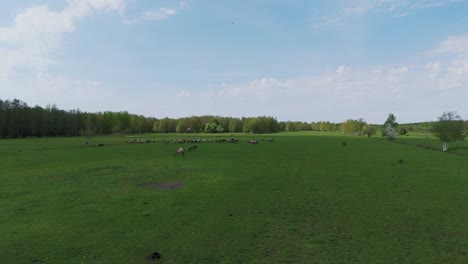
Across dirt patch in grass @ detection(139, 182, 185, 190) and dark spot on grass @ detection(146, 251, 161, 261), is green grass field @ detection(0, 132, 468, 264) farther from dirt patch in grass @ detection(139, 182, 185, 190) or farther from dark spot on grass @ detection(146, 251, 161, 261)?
dirt patch in grass @ detection(139, 182, 185, 190)

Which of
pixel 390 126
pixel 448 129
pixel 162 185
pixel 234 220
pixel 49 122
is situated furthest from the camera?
pixel 49 122

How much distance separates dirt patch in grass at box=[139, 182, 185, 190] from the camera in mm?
18531

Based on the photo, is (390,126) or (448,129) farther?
(390,126)

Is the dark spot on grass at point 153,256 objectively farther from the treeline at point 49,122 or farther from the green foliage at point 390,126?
the green foliage at point 390,126

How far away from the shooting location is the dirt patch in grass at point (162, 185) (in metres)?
18.5

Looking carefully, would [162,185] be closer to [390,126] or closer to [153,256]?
[153,256]

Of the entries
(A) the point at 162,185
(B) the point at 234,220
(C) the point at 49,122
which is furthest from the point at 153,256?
(C) the point at 49,122

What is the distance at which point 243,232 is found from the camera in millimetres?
10852

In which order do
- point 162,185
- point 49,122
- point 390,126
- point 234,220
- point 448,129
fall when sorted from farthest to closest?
point 49,122 < point 390,126 < point 448,129 < point 162,185 < point 234,220

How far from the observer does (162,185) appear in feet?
64.0

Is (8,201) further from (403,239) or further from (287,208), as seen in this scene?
(403,239)

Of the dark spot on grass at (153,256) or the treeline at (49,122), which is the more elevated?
the treeline at (49,122)

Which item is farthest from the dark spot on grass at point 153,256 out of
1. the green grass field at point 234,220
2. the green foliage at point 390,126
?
the green foliage at point 390,126

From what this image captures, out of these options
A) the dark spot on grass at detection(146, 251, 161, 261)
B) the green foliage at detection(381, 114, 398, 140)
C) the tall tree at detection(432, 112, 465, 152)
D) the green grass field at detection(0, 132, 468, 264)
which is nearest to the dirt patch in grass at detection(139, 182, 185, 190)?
the green grass field at detection(0, 132, 468, 264)
